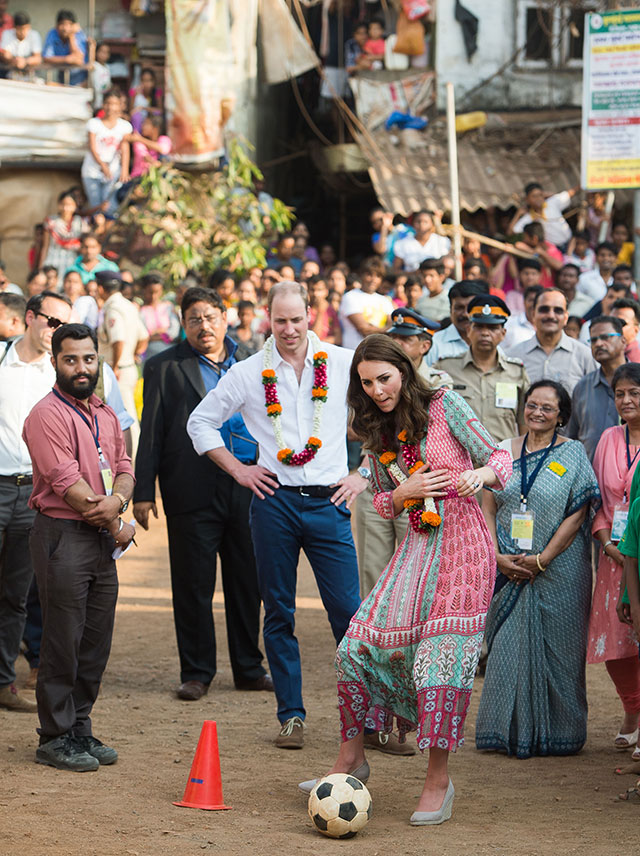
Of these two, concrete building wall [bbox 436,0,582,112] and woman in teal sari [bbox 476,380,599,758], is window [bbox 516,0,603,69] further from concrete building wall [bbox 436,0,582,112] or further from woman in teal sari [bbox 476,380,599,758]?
woman in teal sari [bbox 476,380,599,758]

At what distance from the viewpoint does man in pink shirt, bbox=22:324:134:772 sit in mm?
6258

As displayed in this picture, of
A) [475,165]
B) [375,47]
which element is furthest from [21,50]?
[475,165]

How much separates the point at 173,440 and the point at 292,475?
1.48 m

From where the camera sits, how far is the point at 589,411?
888cm

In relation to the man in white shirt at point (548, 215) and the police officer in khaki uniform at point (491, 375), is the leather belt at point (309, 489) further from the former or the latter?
the man in white shirt at point (548, 215)

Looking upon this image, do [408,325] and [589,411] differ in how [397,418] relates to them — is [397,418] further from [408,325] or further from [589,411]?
[589,411]

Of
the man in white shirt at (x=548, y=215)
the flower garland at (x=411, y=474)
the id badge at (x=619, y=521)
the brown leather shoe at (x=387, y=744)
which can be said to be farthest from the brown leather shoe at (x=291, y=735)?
the man in white shirt at (x=548, y=215)

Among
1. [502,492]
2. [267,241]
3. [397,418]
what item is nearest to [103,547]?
[397,418]

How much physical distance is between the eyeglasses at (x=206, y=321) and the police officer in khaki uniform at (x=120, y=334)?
524 cm

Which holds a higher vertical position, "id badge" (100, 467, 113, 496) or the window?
the window

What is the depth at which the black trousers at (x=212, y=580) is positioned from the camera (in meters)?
7.99

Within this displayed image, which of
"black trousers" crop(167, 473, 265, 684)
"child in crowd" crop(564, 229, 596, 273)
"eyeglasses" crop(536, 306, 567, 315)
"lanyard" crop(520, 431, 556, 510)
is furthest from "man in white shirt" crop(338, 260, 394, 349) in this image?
"lanyard" crop(520, 431, 556, 510)

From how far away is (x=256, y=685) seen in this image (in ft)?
26.9

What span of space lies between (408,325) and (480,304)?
58cm
